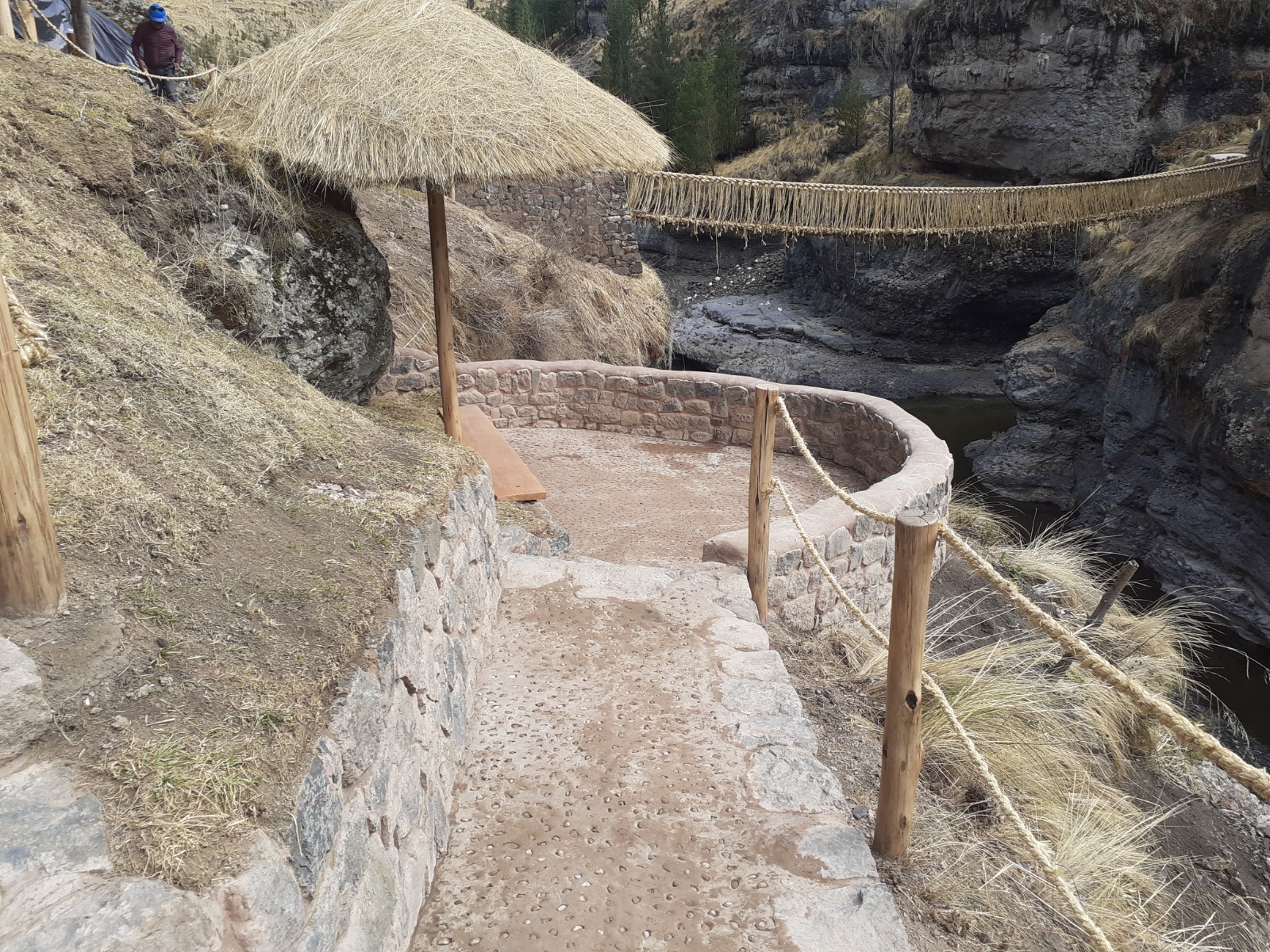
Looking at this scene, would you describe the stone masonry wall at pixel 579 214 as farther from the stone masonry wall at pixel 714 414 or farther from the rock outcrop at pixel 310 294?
the rock outcrop at pixel 310 294

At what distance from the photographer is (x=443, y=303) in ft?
16.7

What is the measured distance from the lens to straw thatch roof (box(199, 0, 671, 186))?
4293mm

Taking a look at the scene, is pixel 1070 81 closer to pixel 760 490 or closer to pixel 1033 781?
pixel 760 490

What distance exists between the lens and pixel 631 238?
1270 centimetres

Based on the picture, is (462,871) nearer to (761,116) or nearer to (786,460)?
(786,460)

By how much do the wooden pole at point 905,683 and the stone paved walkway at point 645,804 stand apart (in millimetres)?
139

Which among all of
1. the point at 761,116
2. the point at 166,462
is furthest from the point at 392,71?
the point at 761,116

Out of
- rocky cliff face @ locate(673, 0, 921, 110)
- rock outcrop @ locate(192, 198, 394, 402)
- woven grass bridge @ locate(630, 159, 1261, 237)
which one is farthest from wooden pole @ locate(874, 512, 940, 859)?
rocky cliff face @ locate(673, 0, 921, 110)

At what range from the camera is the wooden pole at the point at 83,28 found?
7414 millimetres

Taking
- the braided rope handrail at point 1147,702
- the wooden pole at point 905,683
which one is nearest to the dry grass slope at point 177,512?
the wooden pole at point 905,683

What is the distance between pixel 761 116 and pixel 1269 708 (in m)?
20.3

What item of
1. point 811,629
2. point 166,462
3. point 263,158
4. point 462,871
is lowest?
point 811,629

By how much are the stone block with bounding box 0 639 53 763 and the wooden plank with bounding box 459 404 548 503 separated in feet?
11.9

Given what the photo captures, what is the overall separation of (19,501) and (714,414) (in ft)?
20.3
